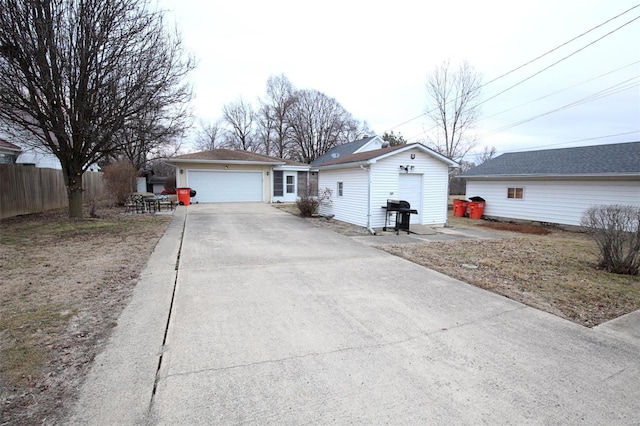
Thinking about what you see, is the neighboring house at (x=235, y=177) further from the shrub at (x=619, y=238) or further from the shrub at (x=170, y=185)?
the shrub at (x=619, y=238)

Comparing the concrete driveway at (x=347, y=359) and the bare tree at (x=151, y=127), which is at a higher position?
the bare tree at (x=151, y=127)

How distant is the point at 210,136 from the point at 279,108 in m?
14.0

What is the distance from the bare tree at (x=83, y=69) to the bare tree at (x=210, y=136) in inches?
1528

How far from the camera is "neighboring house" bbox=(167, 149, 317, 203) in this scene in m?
19.5

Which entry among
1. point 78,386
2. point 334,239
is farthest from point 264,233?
point 78,386

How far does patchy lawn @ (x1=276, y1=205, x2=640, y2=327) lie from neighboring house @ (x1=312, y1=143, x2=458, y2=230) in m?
2.95

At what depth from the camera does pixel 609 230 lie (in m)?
6.31

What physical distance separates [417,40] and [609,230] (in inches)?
408

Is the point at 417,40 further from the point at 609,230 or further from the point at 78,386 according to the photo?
the point at 78,386

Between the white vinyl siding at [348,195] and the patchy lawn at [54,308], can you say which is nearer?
the patchy lawn at [54,308]

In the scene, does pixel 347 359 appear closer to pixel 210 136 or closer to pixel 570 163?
pixel 570 163

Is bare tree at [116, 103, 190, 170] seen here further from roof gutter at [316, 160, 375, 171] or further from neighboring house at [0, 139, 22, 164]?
neighboring house at [0, 139, 22, 164]

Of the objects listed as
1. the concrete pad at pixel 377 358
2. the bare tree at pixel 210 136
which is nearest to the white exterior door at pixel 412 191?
the concrete pad at pixel 377 358

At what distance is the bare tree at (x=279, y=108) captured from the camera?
40734mm
